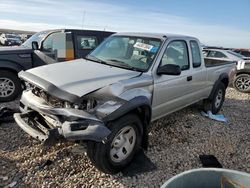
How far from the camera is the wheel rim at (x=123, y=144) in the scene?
3.62 meters

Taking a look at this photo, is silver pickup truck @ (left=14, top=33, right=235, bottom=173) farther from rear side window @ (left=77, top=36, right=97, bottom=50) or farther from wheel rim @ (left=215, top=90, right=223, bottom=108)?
rear side window @ (left=77, top=36, right=97, bottom=50)

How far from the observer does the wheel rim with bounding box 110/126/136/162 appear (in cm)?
362

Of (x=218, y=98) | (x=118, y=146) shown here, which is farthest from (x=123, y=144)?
(x=218, y=98)

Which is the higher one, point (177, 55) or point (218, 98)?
point (177, 55)

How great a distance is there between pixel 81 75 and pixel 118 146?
3.58 ft

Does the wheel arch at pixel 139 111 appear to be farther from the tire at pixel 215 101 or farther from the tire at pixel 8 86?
the tire at pixel 8 86

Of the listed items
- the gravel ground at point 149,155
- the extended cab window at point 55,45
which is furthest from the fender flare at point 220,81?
the extended cab window at point 55,45

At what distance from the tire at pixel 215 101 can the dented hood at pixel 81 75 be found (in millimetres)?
3168

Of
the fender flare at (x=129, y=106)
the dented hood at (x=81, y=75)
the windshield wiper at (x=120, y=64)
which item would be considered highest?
the windshield wiper at (x=120, y=64)

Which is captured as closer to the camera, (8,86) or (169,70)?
(169,70)

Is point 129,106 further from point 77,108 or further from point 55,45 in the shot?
point 55,45

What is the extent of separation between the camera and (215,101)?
6.68 meters

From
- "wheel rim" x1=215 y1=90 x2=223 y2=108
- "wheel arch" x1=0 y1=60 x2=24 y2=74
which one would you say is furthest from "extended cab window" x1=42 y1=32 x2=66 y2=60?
"wheel rim" x1=215 y1=90 x2=223 y2=108

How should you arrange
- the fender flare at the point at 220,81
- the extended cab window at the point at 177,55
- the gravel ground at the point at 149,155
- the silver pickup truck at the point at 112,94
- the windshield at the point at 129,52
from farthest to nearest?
the fender flare at the point at 220,81, the extended cab window at the point at 177,55, the windshield at the point at 129,52, the gravel ground at the point at 149,155, the silver pickup truck at the point at 112,94
